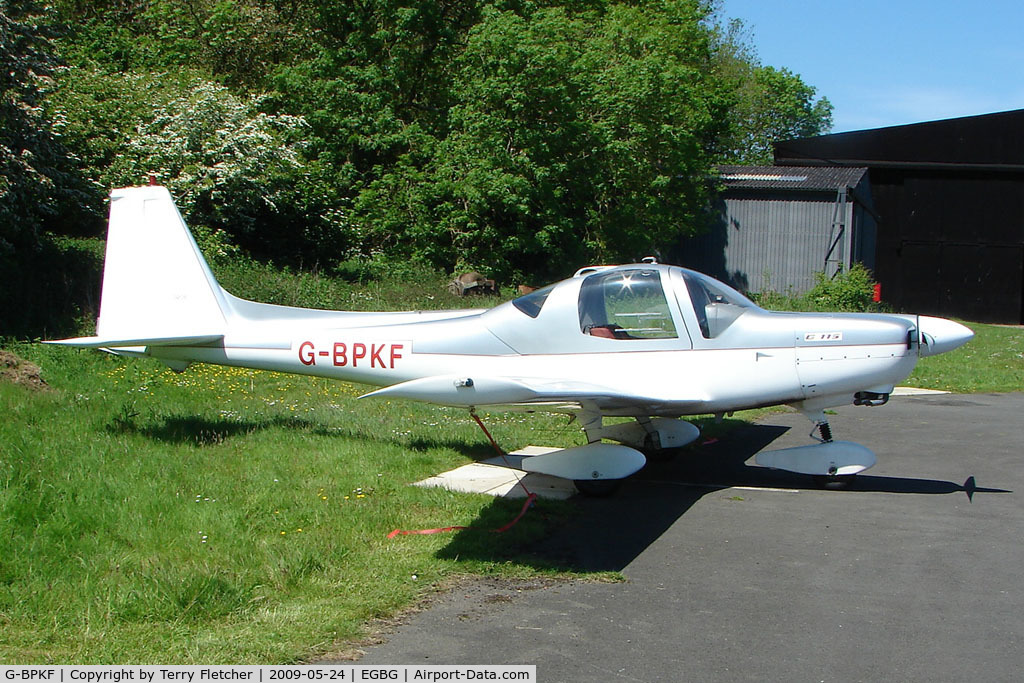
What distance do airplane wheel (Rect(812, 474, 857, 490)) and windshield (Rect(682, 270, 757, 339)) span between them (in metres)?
1.57

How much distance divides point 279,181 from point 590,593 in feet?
50.0

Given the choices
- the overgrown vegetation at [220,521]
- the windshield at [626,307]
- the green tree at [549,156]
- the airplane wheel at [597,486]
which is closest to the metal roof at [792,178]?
the green tree at [549,156]

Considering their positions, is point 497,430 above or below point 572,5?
below

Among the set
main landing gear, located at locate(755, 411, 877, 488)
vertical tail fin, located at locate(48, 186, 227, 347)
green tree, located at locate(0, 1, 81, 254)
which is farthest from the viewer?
green tree, located at locate(0, 1, 81, 254)

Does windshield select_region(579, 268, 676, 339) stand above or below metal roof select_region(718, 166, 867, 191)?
below

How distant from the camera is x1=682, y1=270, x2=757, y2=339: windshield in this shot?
7797 millimetres

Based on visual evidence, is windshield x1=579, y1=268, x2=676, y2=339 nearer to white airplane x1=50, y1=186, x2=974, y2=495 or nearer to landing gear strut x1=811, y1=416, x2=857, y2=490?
white airplane x1=50, y1=186, x2=974, y2=495

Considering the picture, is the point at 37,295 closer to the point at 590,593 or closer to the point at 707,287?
the point at 707,287

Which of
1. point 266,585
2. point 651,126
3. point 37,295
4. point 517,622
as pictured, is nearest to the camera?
point 517,622

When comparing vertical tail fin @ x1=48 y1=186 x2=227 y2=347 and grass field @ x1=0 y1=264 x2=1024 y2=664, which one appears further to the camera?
vertical tail fin @ x1=48 y1=186 x2=227 y2=347

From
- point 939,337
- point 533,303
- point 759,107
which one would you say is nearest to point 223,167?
point 533,303

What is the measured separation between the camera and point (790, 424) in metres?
11.3

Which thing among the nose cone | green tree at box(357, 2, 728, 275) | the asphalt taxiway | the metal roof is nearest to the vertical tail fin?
the asphalt taxiway

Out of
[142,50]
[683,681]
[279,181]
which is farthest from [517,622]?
[142,50]
